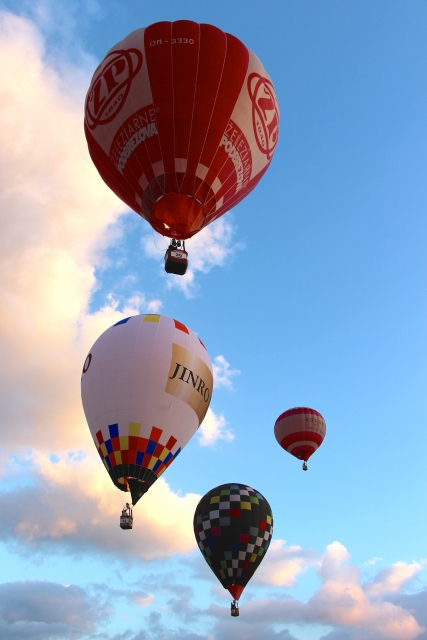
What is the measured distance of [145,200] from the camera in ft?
48.5

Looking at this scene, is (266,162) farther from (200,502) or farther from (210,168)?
(200,502)

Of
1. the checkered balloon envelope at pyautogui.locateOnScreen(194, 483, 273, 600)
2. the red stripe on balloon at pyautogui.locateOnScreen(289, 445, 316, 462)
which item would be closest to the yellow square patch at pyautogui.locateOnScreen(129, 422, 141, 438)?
the checkered balloon envelope at pyautogui.locateOnScreen(194, 483, 273, 600)

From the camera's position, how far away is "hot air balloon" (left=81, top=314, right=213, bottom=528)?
15383 mm

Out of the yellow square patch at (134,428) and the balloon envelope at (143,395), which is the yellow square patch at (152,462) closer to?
the balloon envelope at (143,395)

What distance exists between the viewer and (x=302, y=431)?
87.5ft

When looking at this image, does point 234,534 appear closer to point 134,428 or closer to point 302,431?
point 134,428

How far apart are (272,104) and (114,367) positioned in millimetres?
8076

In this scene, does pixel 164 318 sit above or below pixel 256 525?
above

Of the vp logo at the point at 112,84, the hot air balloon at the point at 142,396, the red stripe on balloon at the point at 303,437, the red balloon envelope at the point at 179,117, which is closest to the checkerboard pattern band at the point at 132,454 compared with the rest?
the hot air balloon at the point at 142,396

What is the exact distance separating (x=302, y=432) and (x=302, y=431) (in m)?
0.04

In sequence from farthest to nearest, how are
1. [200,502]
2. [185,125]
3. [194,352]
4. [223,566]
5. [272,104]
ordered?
[200,502] → [223,566] → [194,352] → [272,104] → [185,125]

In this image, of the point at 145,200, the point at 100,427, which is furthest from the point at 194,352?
the point at 145,200

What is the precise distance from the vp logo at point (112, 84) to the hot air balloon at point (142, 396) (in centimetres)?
584

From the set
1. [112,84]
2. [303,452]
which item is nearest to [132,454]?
[112,84]
